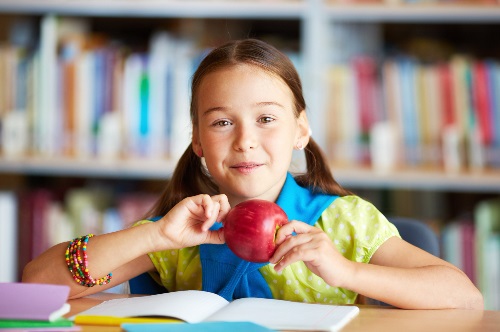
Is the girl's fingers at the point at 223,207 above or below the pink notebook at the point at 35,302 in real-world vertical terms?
above

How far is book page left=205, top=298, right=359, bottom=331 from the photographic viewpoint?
3.34 feet

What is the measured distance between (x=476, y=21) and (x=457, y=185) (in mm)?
496

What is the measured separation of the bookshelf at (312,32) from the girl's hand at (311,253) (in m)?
1.20

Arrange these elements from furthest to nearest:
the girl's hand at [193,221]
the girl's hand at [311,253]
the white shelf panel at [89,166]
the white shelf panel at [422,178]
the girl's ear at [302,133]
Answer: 1. the white shelf panel at [89,166]
2. the white shelf panel at [422,178]
3. the girl's ear at [302,133]
4. the girl's hand at [193,221]
5. the girl's hand at [311,253]

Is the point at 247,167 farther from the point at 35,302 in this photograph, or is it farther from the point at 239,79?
the point at 35,302

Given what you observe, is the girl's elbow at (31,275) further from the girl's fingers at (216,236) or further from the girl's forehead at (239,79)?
the girl's forehead at (239,79)

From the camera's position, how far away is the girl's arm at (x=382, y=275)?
1132 mm

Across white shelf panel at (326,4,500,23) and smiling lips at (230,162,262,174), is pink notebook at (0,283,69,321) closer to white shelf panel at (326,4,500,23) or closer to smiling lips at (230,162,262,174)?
smiling lips at (230,162,262,174)

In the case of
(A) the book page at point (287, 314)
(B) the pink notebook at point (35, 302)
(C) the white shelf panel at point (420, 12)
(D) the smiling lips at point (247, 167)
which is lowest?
(A) the book page at point (287, 314)

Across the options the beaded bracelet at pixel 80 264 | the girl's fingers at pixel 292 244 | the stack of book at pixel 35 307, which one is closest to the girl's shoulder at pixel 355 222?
the girl's fingers at pixel 292 244

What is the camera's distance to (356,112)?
242cm

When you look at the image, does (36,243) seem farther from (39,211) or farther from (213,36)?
(213,36)

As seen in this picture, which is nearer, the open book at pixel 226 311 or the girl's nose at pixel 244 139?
the open book at pixel 226 311

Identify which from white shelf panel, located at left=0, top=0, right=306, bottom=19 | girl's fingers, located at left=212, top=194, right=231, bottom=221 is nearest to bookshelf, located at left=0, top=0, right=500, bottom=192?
white shelf panel, located at left=0, top=0, right=306, bottom=19
